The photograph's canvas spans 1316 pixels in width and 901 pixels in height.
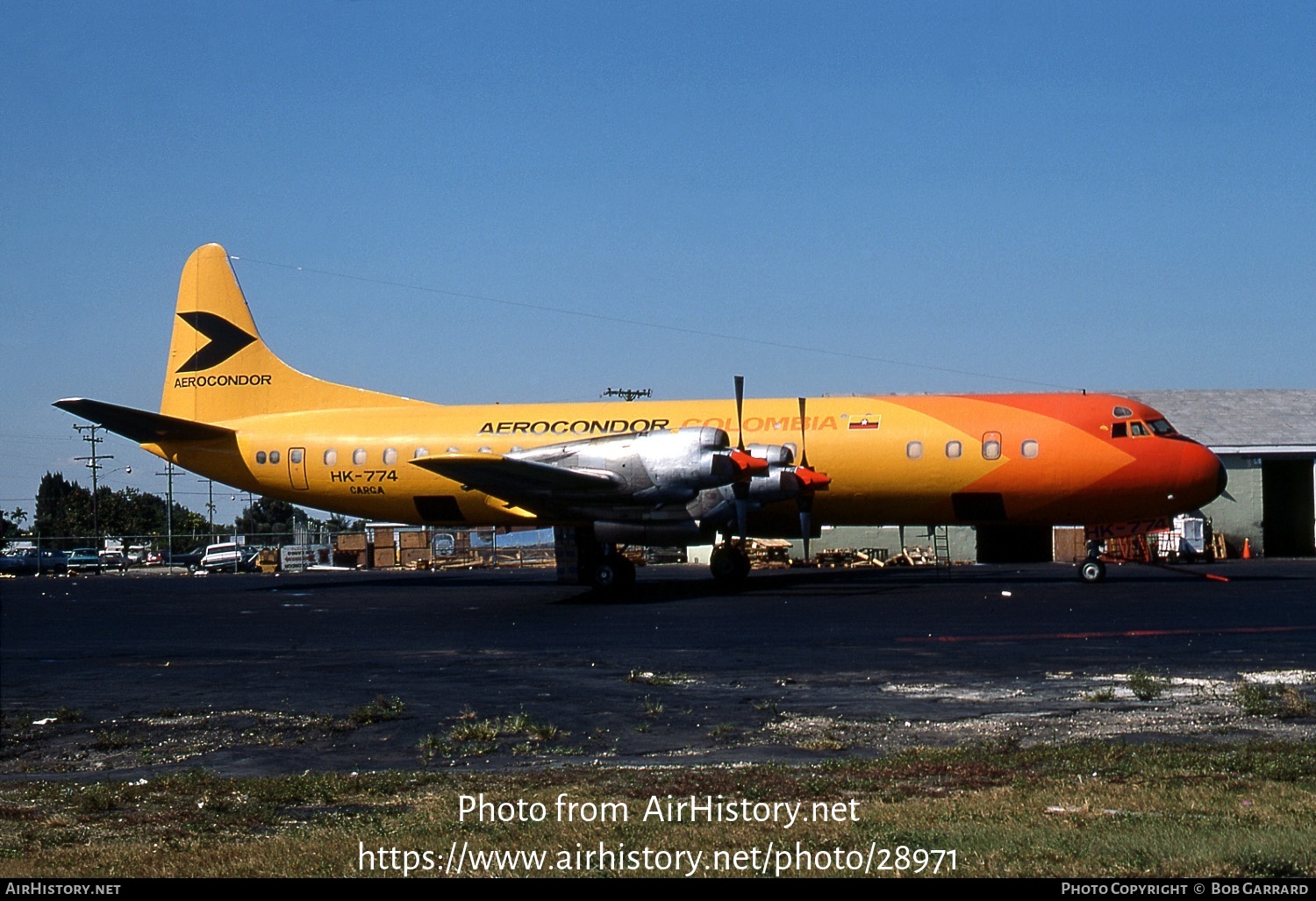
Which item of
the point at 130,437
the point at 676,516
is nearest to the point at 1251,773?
the point at 676,516

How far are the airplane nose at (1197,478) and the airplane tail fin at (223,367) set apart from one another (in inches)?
831

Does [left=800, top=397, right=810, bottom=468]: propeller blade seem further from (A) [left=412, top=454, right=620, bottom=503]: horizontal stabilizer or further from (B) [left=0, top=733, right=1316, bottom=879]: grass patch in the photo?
(B) [left=0, top=733, right=1316, bottom=879]: grass patch

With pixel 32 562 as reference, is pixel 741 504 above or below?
above

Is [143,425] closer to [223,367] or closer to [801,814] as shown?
[223,367]

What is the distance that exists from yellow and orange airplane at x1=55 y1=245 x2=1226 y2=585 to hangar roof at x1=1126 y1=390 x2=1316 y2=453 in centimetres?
2584

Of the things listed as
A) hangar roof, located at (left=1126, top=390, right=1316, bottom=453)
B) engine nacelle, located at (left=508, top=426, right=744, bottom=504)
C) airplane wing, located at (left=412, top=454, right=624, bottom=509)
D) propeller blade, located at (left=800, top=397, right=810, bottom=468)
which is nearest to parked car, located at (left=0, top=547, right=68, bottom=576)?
airplane wing, located at (left=412, top=454, right=624, bottom=509)

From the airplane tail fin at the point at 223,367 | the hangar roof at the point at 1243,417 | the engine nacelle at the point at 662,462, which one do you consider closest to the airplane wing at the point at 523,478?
the engine nacelle at the point at 662,462

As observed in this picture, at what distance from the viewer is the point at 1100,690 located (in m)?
12.6

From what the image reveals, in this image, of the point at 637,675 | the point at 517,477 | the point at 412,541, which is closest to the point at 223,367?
the point at 517,477

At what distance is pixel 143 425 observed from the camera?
3372cm

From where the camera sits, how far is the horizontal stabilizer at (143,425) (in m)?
31.3

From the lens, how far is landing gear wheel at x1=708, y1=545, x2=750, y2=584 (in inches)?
1211

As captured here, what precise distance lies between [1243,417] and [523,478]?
139ft
